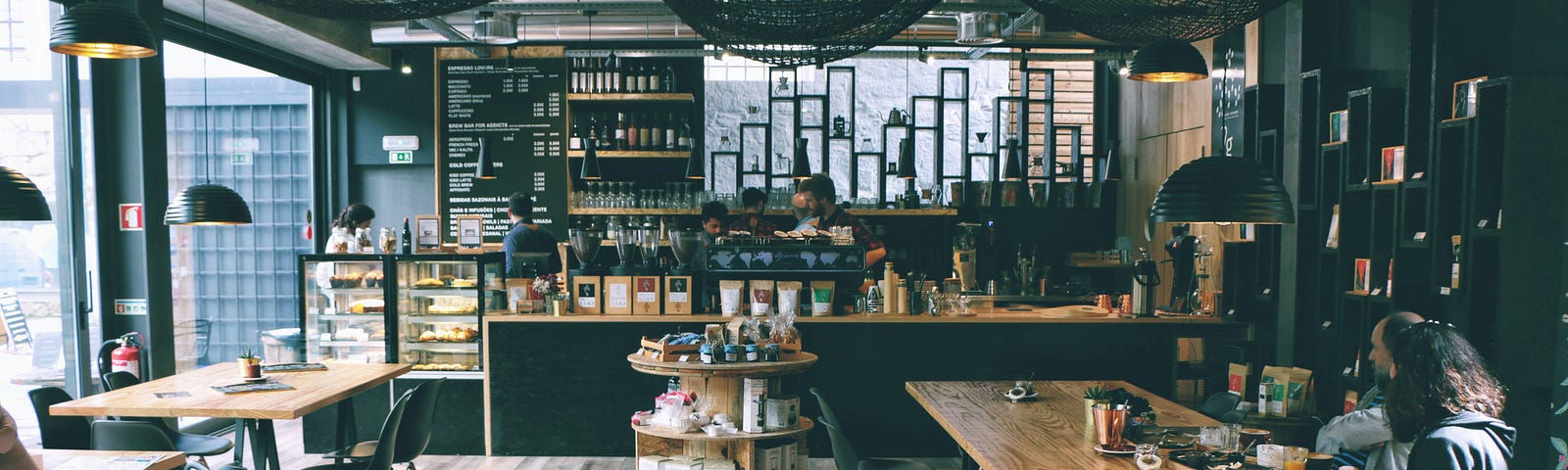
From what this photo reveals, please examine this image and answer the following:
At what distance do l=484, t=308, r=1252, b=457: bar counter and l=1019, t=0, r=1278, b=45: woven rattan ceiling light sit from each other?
3828mm

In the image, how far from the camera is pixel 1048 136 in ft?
27.5

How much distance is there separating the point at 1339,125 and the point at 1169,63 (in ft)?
3.36

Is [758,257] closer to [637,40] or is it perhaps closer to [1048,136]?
[637,40]

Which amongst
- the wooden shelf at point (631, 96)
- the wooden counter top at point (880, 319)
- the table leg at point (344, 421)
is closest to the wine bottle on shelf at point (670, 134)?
the wooden shelf at point (631, 96)

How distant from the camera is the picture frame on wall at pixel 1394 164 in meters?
4.25

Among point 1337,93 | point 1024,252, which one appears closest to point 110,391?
point 1337,93

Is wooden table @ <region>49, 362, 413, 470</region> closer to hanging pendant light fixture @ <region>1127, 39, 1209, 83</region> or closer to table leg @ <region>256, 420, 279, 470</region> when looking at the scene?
table leg @ <region>256, 420, 279, 470</region>

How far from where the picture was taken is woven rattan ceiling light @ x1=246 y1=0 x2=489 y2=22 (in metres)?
1.49

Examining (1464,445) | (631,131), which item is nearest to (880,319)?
(631,131)

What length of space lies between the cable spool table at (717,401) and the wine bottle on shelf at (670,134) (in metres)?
3.57

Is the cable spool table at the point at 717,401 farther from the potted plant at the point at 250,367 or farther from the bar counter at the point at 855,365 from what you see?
the potted plant at the point at 250,367

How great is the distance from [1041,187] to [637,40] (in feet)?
11.4

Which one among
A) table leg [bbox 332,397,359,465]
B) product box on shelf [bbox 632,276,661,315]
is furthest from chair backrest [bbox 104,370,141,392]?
product box on shelf [bbox 632,276,661,315]

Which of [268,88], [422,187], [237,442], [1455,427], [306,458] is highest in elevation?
[268,88]
